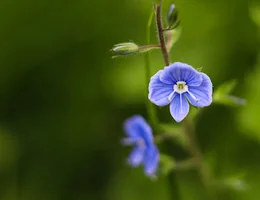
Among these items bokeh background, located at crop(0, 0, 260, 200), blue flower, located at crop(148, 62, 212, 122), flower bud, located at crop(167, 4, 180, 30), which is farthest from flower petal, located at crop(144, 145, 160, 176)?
bokeh background, located at crop(0, 0, 260, 200)

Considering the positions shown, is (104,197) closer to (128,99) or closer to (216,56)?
(128,99)

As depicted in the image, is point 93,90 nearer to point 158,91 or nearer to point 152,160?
point 152,160

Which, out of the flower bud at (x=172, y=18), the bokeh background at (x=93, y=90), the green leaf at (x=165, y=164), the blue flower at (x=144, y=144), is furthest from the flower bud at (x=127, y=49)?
the bokeh background at (x=93, y=90)

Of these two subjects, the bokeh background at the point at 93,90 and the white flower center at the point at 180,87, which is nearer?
the white flower center at the point at 180,87

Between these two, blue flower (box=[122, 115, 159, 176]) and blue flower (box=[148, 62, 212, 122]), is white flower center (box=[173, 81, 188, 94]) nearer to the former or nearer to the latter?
blue flower (box=[148, 62, 212, 122])

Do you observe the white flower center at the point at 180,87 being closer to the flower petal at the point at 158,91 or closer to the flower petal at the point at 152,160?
the flower petal at the point at 158,91

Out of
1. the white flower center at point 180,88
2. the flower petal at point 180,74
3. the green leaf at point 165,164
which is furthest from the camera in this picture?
the green leaf at point 165,164
